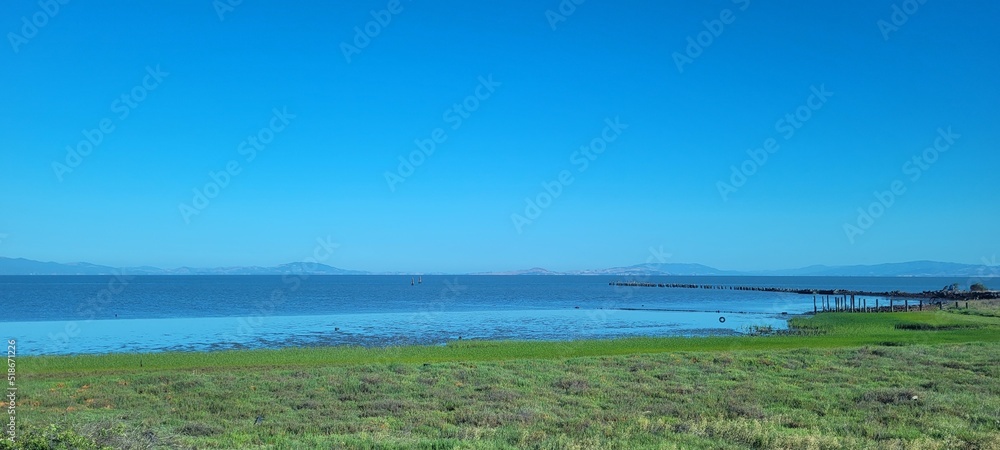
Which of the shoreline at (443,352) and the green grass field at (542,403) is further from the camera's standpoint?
the shoreline at (443,352)

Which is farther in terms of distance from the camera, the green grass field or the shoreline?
the shoreline

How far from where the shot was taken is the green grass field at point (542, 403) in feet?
42.7

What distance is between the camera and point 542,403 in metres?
18.7

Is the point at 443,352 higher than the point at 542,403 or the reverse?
the reverse

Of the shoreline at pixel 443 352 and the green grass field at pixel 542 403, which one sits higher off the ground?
the green grass field at pixel 542 403

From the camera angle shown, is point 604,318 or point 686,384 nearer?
point 686,384

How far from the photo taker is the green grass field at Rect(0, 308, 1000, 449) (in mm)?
13008

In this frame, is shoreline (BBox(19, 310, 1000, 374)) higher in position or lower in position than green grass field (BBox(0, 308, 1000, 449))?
lower

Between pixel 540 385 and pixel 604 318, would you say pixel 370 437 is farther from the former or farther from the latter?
pixel 604 318

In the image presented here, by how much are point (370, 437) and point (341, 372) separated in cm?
1323

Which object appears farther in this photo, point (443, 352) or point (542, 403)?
point (443, 352)

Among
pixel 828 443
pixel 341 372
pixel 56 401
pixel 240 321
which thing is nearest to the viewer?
pixel 828 443

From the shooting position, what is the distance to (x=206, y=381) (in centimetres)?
2311

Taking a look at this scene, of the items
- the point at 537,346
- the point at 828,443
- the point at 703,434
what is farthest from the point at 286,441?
the point at 537,346
